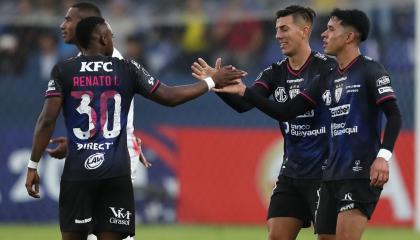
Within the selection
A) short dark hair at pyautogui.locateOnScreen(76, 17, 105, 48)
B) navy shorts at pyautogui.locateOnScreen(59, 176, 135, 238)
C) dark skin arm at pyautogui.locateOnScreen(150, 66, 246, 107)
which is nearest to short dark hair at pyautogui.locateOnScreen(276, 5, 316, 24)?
dark skin arm at pyautogui.locateOnScreen(150, 66, 246, 107)

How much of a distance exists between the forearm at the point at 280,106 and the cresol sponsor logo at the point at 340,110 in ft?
1.42

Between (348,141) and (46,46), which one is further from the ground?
(46,46)

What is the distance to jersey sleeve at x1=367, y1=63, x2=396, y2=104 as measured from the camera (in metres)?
8.32

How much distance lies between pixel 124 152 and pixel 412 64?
9940mm

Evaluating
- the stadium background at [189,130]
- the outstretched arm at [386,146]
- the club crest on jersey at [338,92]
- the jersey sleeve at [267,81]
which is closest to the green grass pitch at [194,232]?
the stadium background at [189,130]

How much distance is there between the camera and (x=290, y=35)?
960 centimetres

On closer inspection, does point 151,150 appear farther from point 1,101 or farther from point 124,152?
point 124,152

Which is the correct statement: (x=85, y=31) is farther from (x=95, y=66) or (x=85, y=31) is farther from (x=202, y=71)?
(x=202, y=71)

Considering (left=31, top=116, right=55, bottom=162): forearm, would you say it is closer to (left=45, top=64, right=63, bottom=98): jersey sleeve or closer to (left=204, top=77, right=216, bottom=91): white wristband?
(left=45, top=64, right=63, bottom=98): jersey sleeve

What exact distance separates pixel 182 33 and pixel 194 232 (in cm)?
415

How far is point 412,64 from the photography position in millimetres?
17641

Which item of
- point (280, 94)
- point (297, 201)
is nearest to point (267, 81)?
point (280, 94)

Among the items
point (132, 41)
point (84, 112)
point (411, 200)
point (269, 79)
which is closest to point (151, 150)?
point (132, 41)

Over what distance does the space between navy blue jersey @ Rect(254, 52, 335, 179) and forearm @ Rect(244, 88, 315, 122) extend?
0.70 ft
